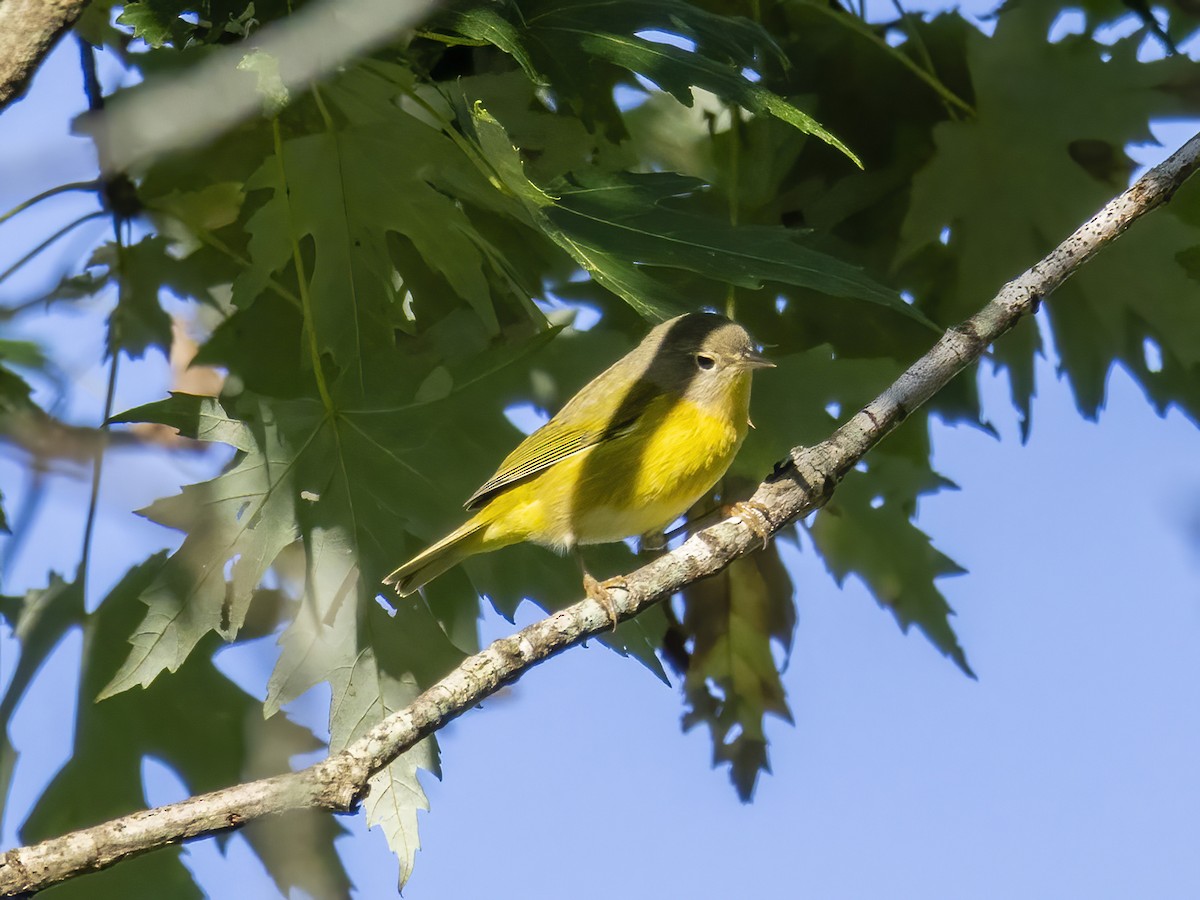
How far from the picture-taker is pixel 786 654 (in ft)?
10.4

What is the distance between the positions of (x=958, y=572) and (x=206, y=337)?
6.22 ft

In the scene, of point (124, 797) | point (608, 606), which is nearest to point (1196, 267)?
point (608, 606)

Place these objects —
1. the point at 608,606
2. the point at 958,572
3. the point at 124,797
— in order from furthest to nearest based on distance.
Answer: the point at 958,572, the point at 124,797, the point at 608,606

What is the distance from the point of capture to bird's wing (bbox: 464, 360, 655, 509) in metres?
2.85

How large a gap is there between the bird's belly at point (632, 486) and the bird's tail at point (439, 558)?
5.9 inches

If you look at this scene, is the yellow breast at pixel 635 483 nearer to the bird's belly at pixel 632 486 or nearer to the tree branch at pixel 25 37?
the bird's belly at pixel 632 486

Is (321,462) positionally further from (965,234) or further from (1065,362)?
(1065,362)

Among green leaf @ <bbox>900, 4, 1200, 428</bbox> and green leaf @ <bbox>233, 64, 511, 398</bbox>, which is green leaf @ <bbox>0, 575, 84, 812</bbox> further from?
green leaf @ <bbox>900, 4, 1200, 428</bbox>

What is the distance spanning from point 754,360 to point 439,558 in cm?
87

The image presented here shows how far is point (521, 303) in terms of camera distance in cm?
278

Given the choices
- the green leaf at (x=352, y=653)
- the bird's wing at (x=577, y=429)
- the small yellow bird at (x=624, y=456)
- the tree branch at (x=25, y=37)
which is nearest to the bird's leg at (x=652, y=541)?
the small yellow bird at (x=624, y=456)

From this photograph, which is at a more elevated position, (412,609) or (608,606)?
(412,609)

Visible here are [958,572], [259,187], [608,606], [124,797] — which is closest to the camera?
[608,606]

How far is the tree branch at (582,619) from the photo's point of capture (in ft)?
5.44
